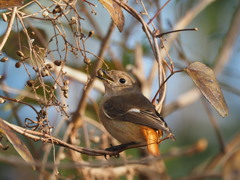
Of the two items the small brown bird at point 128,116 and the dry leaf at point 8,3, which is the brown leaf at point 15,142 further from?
the small brown bird at point 128,116

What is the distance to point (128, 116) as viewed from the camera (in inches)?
126


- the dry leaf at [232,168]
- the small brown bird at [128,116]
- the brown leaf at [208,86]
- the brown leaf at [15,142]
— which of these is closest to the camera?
the dry leaf at [232,168]

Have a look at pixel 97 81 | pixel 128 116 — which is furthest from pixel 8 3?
pixel 97 81

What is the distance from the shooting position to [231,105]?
614 centimetres

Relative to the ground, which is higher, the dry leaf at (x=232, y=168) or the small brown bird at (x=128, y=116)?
the small brown bird at (x=128, y=116)

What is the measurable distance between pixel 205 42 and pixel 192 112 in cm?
117

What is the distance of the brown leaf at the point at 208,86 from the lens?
81.7 inches

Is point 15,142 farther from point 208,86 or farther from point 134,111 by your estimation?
point 134,111

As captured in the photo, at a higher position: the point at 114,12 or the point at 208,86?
the point at 114,12

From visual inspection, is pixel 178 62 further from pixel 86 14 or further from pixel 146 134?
Result: pixel 146 134

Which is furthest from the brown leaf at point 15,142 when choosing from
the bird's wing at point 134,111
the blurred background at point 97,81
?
the bird's wing at point 134,111

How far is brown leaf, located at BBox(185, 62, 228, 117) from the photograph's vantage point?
6.81ft

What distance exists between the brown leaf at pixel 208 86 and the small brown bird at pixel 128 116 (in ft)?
2.12

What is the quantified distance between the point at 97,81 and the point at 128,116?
1.27 meters
